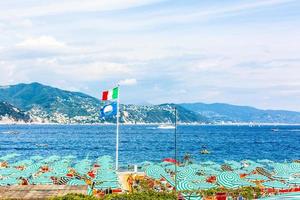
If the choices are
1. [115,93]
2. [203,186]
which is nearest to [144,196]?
[203,186]

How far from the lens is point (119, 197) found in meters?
24.9

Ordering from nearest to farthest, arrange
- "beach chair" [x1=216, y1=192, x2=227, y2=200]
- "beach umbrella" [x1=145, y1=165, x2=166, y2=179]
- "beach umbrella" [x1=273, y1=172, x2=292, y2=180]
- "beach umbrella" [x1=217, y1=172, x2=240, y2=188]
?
"beach chair" [x1=216, y1=192, x2=227, y2=200], "beach umbrella" [x1=217, y1=172, x2=240, y2=188], "beach umbrella" [x1=145, y1=165, x2=166, y2=179], "beach umbrella" [x1=273, y1=172, x2=292, y2=180]

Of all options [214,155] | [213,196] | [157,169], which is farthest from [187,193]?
[214,155]

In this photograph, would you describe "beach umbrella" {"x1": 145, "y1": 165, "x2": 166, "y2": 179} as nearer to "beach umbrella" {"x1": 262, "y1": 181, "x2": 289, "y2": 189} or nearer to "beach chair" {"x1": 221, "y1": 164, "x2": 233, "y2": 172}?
"beach umbrella" {"x1": 262, "y1": 181, "x2": 289, "y2": 189}

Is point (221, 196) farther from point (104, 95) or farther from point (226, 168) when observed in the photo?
point (226, 168)

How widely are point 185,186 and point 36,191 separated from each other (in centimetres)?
1150

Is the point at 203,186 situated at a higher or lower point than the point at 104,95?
lower

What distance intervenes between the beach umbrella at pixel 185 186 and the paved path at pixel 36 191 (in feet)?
25.7

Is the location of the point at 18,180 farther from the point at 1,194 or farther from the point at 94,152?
the point at 94,152

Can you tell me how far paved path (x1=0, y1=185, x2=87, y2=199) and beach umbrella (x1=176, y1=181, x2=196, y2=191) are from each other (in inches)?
309

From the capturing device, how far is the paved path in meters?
25.6

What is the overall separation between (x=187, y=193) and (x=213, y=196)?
1.73 m

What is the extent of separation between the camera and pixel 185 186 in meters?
33.8

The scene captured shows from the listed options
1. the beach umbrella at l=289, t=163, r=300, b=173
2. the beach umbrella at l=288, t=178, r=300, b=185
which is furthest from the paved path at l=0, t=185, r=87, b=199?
the beach umbrella at l=289, t=163, r=300, b=173
